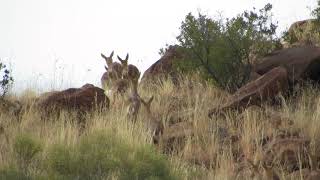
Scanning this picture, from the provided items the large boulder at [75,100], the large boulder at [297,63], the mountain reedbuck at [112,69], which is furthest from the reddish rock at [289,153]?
the mountain reedbuck at [112,69]

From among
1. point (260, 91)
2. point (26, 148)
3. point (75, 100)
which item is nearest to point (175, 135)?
point (260, 91)

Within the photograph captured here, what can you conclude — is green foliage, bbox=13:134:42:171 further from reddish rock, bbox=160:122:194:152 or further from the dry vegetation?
reddish rock, bbox=160:122:194:152

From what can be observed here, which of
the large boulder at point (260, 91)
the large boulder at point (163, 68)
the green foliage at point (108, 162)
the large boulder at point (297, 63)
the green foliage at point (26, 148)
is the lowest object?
the green foliage at point (108, 162)

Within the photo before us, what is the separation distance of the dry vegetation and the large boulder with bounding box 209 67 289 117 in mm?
289

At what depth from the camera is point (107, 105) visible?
11.5 m

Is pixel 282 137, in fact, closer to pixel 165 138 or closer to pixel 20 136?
pixel 165 138

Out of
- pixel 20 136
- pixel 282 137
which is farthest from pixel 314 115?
pixel 20 136

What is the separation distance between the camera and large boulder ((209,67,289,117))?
33.7ft

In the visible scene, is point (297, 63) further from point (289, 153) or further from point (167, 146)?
point (289, 153)

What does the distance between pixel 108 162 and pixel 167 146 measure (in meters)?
1.66

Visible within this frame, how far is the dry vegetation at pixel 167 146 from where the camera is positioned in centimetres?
735

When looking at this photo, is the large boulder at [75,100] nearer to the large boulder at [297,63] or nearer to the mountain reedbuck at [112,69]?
the mountain reedbuck at [112,69]

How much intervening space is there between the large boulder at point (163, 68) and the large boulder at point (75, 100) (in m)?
4.17

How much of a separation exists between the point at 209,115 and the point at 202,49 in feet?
11.6
